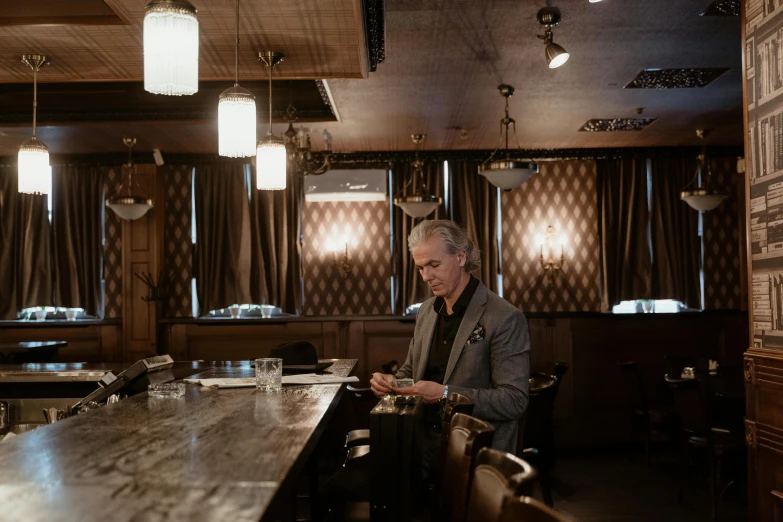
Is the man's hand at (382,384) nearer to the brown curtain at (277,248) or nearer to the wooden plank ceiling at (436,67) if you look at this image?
the wooden plank ceiling at (436,67)

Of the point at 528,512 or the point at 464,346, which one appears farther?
the point at 464,346

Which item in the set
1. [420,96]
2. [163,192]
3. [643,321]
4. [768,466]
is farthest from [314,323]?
[768,466]

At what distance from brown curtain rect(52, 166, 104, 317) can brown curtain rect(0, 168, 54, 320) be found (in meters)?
0.11

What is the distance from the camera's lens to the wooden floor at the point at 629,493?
201 inches

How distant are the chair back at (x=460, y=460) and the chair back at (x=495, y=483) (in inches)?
5.1

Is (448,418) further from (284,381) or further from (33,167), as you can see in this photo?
(33,167)

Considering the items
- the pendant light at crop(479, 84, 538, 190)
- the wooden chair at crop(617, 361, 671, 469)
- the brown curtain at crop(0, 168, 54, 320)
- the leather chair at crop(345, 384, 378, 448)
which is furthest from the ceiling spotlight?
the brown curtain at crop(0, 168, 54, 320)

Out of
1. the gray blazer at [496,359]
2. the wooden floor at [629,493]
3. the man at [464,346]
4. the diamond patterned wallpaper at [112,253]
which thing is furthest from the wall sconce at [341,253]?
the gray blazer at [496,359]

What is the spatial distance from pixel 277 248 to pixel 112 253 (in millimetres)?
1930

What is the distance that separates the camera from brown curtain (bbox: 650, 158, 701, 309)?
27.0 feet

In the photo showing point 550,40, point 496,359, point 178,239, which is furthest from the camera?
point 178,239

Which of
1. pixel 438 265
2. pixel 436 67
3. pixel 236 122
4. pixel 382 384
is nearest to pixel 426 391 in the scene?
pixel 382 384

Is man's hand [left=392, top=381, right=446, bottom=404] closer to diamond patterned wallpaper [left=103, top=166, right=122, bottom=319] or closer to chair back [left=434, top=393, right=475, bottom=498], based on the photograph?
chair back [left=434, top=393, right=475, bottom=498]

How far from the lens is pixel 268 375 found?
2908mm
